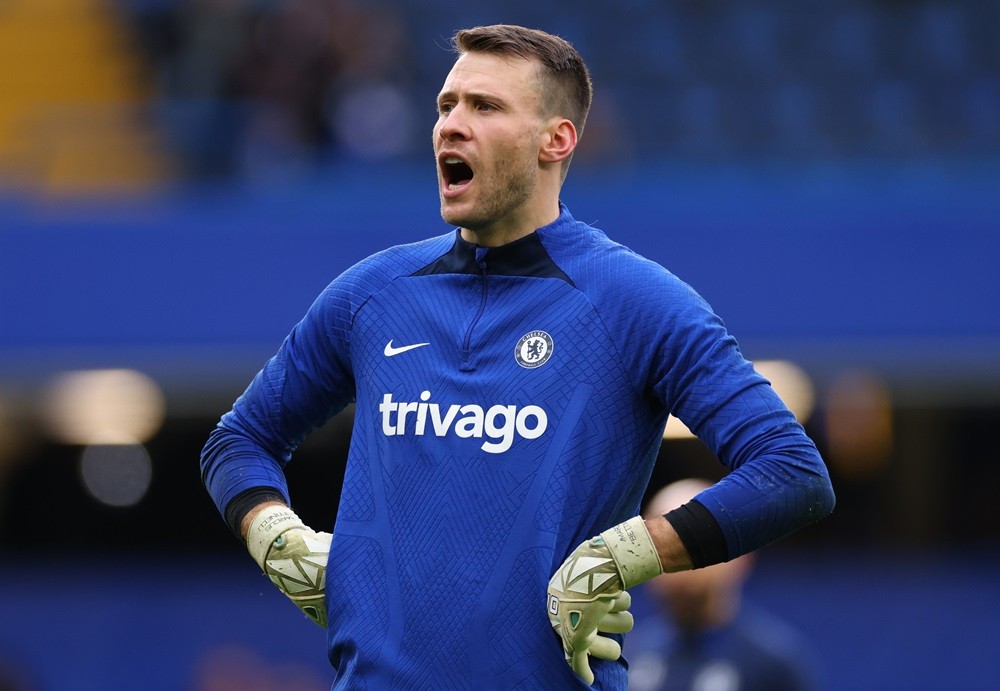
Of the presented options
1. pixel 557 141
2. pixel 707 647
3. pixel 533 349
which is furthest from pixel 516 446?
pixel 707 647

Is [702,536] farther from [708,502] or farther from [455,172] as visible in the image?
[455,172]

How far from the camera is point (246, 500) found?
132 inches

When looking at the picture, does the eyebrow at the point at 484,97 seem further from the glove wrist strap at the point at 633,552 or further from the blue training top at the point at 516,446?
the glove wrist strap at the point at 633,552

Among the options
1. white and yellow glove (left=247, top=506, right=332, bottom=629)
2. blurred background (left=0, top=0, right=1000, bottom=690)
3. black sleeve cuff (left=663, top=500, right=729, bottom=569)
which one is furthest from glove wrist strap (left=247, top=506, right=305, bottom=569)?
blurred background (left=0, top=0, right=1000, bottom=690)

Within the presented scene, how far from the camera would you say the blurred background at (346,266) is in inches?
380

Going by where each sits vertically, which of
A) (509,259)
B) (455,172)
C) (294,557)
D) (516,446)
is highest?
(455,172)

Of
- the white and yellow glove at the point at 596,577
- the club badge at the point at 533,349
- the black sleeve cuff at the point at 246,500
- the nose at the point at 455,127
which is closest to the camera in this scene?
the white and yellow glove at the point at 596,577

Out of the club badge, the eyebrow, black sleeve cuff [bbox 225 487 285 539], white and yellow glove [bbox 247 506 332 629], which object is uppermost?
the eyebrow

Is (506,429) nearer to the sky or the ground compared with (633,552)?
nearer to the sky

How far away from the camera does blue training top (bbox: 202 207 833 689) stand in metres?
2.99

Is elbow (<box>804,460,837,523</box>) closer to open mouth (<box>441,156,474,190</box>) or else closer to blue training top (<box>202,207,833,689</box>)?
blue training top (<box>202,207,833,689</box>)

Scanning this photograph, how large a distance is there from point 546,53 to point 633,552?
1.03m

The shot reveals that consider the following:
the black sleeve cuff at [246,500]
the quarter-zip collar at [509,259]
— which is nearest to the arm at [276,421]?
the black sleeve cuff at [246,500]

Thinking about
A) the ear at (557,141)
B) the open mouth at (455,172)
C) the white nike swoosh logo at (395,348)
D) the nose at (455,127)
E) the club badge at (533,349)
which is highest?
the nose at (455,127)
